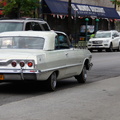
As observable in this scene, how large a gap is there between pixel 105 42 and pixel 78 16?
37.2 ft

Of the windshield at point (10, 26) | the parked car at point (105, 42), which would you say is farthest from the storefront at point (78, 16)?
the windshield at point (10, 26)

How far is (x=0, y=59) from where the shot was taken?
33.7 ft

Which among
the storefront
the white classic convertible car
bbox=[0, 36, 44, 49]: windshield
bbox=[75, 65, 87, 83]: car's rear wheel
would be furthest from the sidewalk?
the storefront

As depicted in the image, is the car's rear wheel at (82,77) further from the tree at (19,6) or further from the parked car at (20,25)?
the tree at (19,6)

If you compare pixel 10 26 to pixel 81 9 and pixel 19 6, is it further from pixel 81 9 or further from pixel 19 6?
pixel 81 9

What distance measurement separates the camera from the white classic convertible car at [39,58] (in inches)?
400

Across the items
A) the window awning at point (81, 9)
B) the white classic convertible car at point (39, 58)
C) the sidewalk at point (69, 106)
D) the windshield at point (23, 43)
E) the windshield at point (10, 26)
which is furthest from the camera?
the window awning at point (81, 9)

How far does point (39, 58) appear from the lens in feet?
33.7

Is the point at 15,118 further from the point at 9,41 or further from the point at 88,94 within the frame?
the point at 9,41

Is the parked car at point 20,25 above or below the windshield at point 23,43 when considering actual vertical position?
above

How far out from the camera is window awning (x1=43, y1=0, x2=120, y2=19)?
1639 inches

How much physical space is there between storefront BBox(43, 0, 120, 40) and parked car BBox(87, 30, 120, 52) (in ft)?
7.95

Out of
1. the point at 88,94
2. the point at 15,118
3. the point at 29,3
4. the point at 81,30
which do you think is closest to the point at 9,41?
the point at 88,94

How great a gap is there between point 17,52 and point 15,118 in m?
3.21
